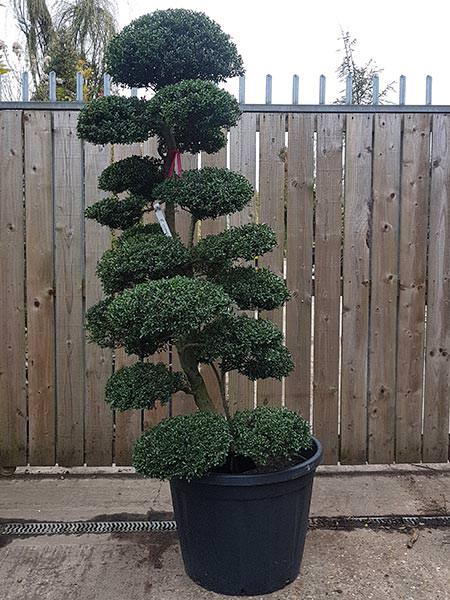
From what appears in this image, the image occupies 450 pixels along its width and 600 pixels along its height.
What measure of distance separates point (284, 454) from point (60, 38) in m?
5.37

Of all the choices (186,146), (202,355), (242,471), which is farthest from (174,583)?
(186,146)

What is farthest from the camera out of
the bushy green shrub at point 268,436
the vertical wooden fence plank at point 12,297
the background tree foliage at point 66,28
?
the background tree foliage at point 66,28

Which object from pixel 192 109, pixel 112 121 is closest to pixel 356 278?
pixel 192 109

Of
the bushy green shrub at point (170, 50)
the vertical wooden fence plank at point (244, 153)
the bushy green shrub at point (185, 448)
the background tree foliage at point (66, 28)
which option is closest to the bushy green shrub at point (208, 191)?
the bushy green shrub at point (170, 50)

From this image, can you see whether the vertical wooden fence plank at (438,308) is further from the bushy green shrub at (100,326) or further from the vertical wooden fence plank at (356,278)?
the bushy green shrub at (100,326)

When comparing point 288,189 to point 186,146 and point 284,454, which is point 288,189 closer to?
point 186,146

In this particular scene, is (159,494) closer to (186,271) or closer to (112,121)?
(186,271)

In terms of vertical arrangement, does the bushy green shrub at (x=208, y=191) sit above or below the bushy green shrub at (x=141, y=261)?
above

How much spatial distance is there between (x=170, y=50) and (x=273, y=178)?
1.03 metres

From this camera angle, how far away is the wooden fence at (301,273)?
9.89 feet

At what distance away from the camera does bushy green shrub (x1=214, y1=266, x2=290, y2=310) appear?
2172 millimetres

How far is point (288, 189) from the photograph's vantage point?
119 inches

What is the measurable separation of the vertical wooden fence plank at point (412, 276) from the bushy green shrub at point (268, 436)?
115 centimetres

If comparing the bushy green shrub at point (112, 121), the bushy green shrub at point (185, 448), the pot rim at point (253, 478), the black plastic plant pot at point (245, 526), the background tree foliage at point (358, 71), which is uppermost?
the background tree foliage at point (358, 71)
